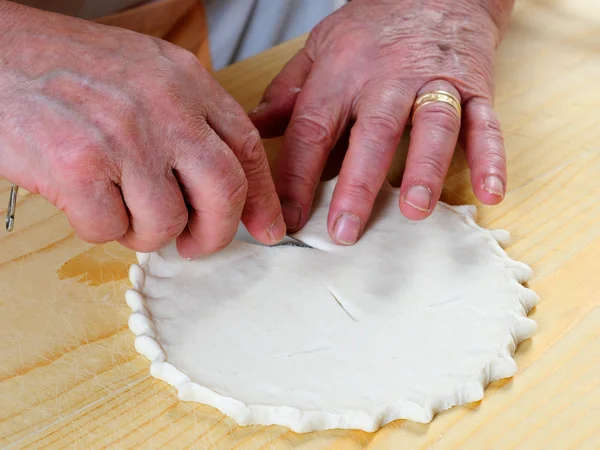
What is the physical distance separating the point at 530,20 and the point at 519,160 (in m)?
0.60

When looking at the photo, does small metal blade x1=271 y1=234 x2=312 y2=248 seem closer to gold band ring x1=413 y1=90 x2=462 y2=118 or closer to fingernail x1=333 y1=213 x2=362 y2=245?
fingernail x1=333 y1=213 x2=362 y2=245

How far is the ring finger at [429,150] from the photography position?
1.03 m

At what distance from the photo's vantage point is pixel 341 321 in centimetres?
92

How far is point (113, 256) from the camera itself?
106cm

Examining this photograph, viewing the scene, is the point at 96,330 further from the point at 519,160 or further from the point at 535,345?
the point at 519,160

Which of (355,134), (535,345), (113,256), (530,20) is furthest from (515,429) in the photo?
(530,20)

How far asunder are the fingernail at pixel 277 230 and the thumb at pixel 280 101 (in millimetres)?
317

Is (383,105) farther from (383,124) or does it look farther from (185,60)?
(185,60)

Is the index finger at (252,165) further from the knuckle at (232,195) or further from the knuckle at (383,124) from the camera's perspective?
the knuckle at (383,124)

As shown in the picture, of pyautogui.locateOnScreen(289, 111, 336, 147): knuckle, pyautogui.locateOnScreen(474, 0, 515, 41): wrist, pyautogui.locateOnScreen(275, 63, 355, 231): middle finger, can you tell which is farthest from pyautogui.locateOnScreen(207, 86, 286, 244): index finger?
pyautogui.locateOnScreen(474, 0, 515, 41): wrist

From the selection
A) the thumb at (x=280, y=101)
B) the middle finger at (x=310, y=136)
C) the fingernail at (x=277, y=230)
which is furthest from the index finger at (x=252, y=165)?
the thumb at (x=280, y=101)

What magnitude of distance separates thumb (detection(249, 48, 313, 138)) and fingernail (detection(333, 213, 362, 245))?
0.30 meters

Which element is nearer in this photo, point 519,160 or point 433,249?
point 433,249

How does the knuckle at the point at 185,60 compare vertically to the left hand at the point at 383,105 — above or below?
above
